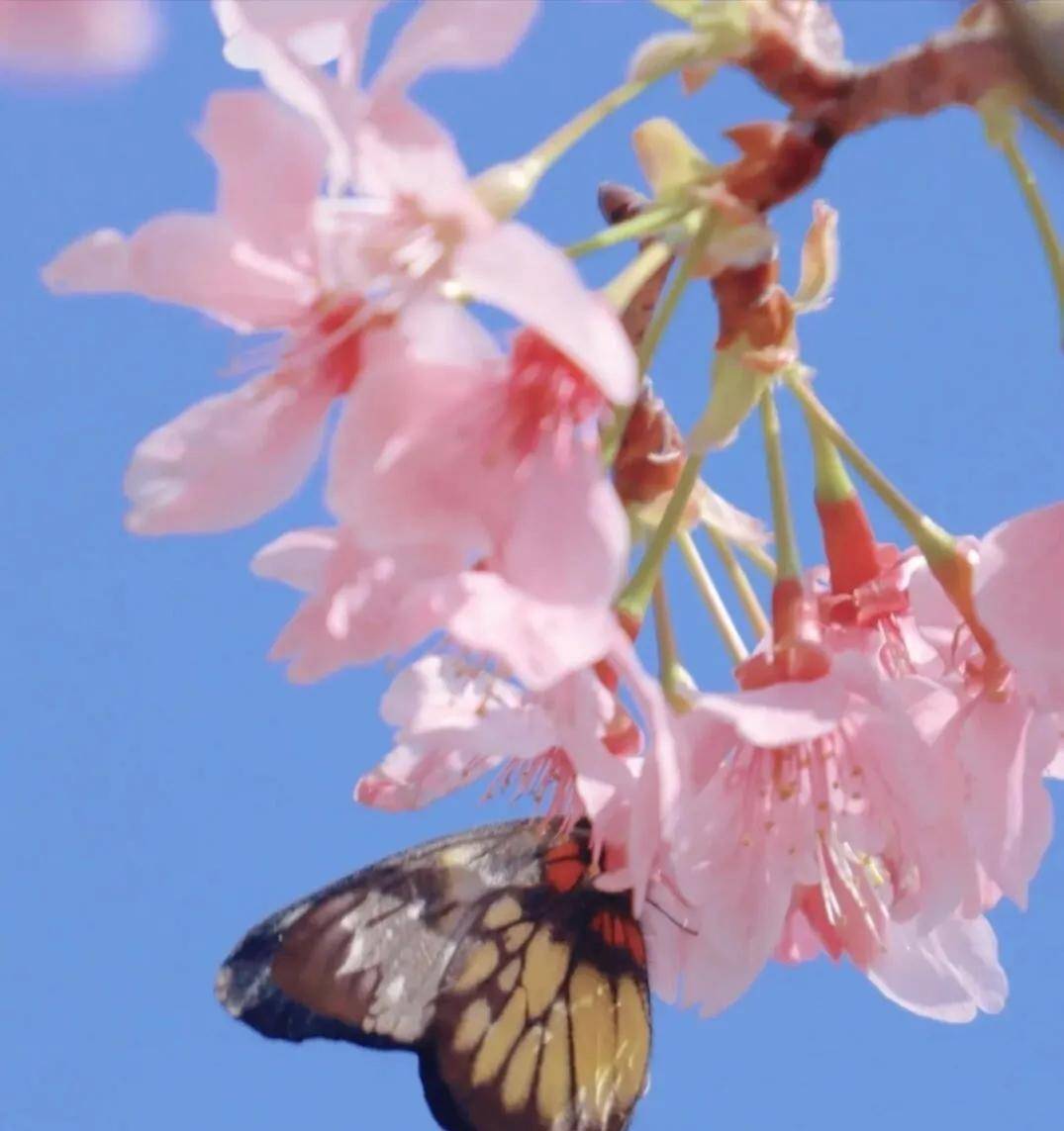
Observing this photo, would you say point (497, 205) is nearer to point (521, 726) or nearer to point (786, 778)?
point (521, 726)

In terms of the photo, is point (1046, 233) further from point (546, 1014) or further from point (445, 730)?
point (546, 1014)

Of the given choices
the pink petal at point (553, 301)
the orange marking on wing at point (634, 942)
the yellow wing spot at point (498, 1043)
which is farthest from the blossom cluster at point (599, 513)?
the yellow wing spot at point (498, 1043)

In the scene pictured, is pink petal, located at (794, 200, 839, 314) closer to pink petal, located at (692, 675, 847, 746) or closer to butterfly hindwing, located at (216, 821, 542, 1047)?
pink petal, located at (692, 675, 847, 746)

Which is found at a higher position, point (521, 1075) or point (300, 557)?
point (300, 557)

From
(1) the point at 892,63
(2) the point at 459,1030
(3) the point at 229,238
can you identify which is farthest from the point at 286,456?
(2) the point at 459,1030

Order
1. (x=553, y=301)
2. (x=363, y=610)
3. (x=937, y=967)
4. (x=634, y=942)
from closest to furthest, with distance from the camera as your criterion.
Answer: (x=553, y=301), (x=363, y=610), (x=937, y=967), (x=634, y=942)

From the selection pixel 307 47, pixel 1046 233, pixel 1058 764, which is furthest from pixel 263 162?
pixel 1058 764

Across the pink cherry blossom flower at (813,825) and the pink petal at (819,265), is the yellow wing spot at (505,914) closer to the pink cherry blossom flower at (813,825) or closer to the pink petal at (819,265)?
the pink cherry blossom flower at (813,825)
